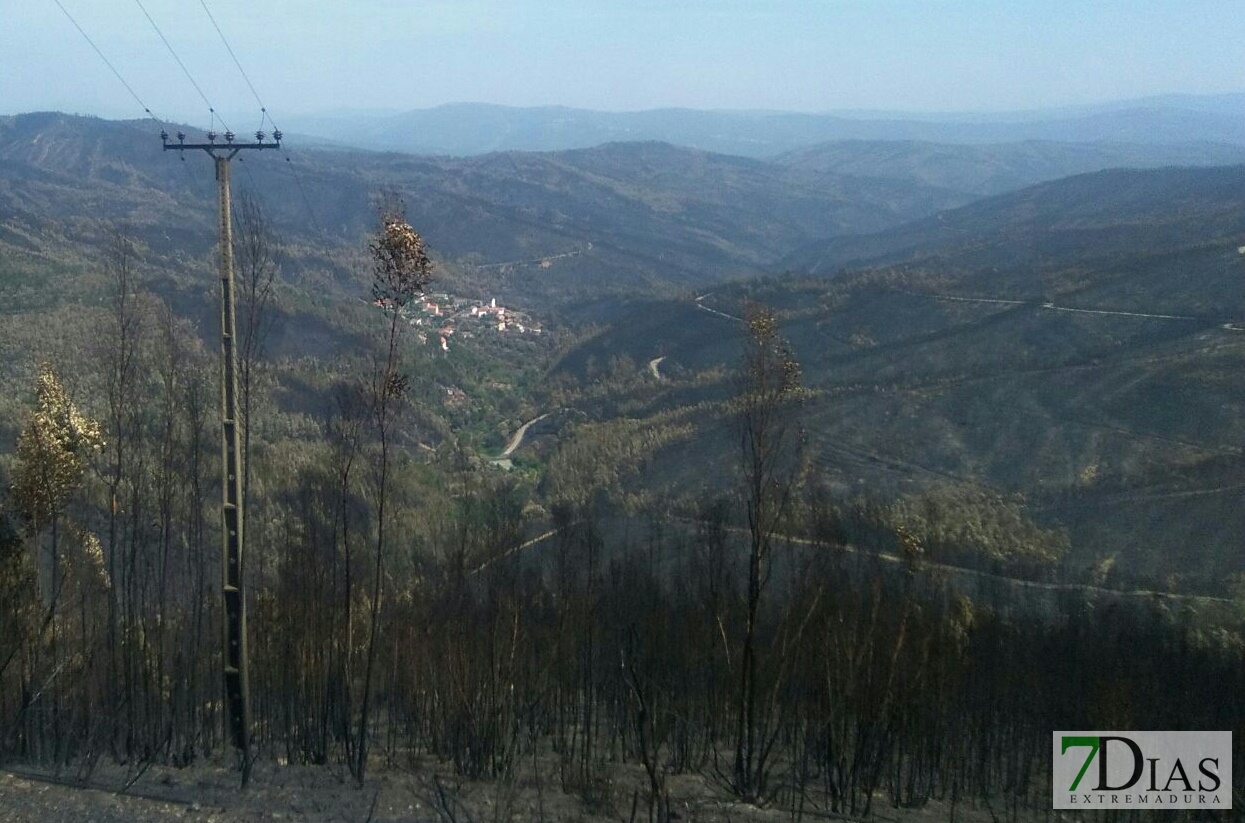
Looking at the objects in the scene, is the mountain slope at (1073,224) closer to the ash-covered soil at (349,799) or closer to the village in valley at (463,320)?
the village in valley at (463,320)

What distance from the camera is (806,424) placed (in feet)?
70.8

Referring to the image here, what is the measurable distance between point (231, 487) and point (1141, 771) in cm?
720

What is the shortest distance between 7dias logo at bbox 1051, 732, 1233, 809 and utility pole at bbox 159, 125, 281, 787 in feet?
20.7

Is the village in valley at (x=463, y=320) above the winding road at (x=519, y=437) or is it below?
above

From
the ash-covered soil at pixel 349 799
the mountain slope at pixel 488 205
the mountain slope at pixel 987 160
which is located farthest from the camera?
the mountain slope at pixel 987 160

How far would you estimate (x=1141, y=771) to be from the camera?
23.9 feet

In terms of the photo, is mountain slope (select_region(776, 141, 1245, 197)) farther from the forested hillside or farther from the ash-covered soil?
the ash-covered soil

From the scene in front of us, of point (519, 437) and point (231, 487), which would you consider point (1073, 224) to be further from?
point (231, 487)

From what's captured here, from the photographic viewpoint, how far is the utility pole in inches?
312

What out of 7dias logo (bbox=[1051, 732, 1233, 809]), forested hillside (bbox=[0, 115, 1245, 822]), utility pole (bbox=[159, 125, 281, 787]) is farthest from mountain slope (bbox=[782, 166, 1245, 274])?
utility pole (bbox=[159, 125, 281, 787])

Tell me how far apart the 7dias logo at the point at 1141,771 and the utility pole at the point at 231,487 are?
6.31 m

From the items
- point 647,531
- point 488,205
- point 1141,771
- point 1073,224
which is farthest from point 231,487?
point 488,205

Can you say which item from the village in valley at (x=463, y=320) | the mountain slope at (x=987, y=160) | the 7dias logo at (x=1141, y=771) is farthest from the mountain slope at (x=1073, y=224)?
the mountain slope at (x=987, y=160)

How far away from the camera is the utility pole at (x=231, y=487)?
26.0ft
